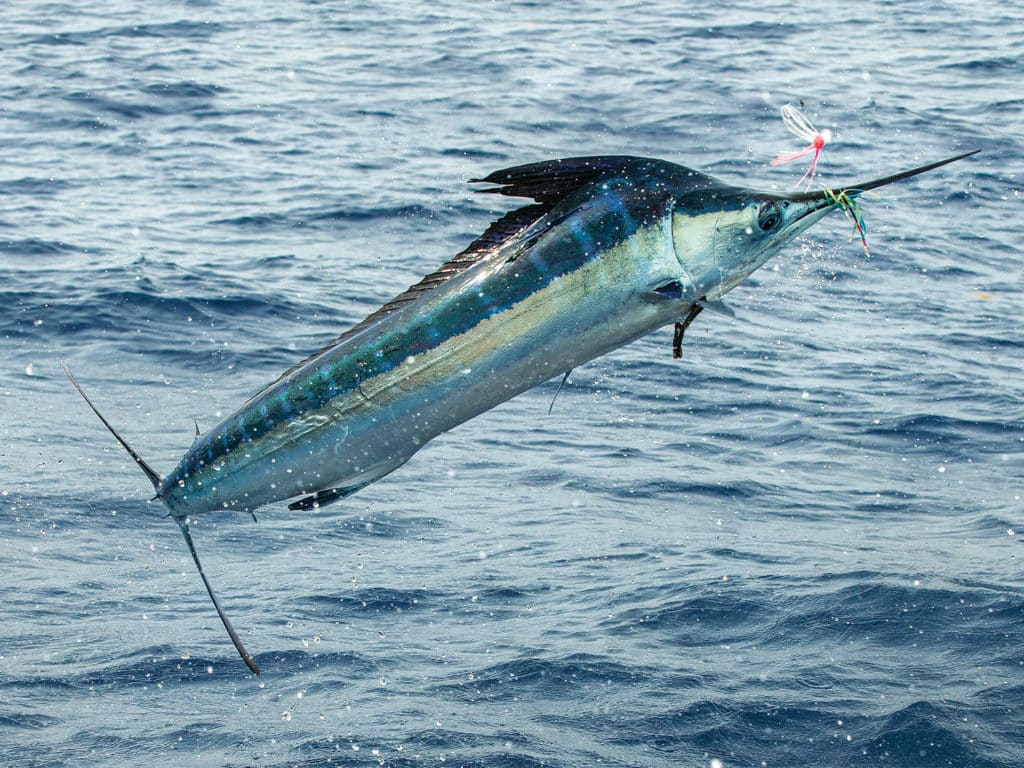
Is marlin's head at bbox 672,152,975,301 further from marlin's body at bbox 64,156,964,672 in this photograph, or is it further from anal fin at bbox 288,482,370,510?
anal fin at bbox 288,482,370,510

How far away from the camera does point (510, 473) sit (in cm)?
1077

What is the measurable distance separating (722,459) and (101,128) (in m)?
12.8

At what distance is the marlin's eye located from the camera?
4086 millimetres

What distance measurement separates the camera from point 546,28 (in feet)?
92.5

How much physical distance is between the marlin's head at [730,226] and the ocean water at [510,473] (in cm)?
367

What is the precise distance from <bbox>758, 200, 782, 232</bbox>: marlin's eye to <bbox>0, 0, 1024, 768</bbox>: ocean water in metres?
3.76

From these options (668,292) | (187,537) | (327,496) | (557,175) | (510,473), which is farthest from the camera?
(510,473)

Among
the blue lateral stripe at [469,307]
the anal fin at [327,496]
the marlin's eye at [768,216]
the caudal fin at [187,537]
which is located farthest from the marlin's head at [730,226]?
the caudal fin at [187,537]

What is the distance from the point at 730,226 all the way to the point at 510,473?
268 inches

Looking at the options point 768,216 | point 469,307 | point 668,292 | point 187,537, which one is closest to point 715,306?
point 668,292

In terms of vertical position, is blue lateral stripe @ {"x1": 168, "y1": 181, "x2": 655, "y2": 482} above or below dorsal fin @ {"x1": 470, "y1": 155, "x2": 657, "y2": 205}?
below

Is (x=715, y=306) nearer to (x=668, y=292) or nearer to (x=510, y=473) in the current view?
(x=668, y=292)

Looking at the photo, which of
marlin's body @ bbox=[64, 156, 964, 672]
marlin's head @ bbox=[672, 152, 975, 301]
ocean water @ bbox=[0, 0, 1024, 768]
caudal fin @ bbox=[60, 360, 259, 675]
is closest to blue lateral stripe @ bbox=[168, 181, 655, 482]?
marlin's body @ bbox=[64, 156, 964, 672]

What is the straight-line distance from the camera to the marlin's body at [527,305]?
4.04m
